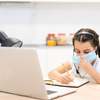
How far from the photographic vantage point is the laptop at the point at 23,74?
1.15 meters

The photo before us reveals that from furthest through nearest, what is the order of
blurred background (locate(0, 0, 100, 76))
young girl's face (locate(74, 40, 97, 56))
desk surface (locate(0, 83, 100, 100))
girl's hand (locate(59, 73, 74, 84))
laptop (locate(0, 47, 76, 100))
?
blurred background (locate(0, 0, 100, 76)) < young girl's face (locate(74, 40, 97, 56)) < girl's hand (locate(59, 73, 74, 84)) < desk surface (locate(0, 83, 100, 100)) < laptop (locate(0, 47, 76, 100))

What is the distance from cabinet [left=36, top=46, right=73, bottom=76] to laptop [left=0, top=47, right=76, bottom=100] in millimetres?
2352

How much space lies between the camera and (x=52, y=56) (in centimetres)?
372

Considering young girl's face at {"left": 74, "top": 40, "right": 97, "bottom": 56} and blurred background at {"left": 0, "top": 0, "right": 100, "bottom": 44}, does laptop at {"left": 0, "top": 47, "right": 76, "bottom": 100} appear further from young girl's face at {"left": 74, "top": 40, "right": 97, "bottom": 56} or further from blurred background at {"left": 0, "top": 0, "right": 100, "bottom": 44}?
blurred background at {"left": 0, "top": 0, "right": 100, "bottom": 44}

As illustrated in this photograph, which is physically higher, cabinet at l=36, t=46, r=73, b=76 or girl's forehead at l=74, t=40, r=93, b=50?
girl's forehead at l=74, t=40, r=93, b=50

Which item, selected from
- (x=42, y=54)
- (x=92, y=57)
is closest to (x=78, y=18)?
(x=42, y=54)

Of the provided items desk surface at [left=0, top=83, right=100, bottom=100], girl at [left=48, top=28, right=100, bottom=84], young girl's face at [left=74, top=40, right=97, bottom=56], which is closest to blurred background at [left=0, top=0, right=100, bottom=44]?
girl at [left=48, top=28, right=100, bottom=84]

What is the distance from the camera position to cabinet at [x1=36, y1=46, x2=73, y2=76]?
146 inches

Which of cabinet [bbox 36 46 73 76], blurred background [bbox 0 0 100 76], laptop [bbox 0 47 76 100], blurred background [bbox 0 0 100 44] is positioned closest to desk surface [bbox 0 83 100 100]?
laptop [bbox 0 47 76 100]

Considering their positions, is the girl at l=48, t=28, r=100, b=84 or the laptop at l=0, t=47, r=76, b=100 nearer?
the laptop at l=0, t=47, r=76, b=100

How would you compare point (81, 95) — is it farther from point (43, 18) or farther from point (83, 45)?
point (43, 18)

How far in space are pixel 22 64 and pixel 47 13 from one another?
304cm

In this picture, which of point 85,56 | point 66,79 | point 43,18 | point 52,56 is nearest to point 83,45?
point 85,56

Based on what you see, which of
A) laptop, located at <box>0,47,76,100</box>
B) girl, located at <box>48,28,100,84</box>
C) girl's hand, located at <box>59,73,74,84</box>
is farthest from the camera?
girl, located at <box>48,28,100,84</box>
